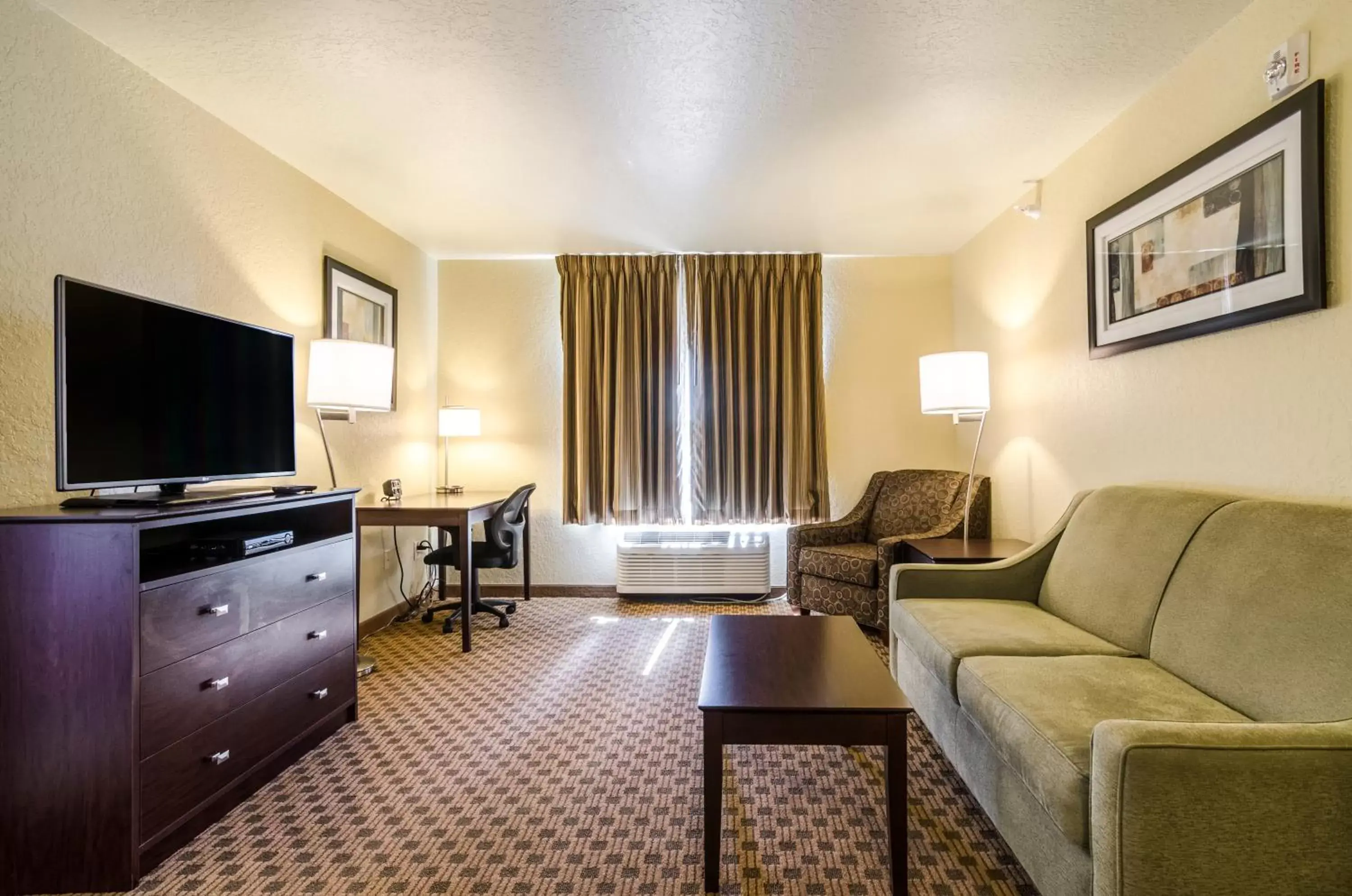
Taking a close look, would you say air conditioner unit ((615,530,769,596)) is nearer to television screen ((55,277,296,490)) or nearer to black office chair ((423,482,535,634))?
black office chair ((423,482,535,634))

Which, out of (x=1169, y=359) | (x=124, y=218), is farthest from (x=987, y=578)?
(x=124, y=218)

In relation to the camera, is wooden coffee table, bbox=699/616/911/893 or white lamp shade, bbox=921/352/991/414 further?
white lamp shade, bbox=921/352/991/414

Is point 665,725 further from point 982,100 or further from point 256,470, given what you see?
point 982,100

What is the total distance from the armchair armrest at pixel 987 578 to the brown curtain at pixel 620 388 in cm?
200

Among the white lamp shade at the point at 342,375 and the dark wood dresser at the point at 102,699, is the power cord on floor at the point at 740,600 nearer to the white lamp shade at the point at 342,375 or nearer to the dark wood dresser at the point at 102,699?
the white lamp shade at the point at 342,375

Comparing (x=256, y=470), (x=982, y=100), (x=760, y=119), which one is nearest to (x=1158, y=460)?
(x=982, y=100)

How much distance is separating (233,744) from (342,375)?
159 centimetres

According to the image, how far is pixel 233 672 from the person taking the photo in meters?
1.78

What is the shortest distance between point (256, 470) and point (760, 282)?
3.17m

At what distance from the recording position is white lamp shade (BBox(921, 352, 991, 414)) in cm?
312

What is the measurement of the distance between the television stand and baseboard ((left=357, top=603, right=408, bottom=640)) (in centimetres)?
155

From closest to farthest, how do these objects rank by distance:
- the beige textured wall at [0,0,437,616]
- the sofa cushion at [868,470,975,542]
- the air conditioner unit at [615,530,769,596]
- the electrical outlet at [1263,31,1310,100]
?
the electrical outlet at [1263,31,1310,100]
the beige textured wall at [0,0,437,616]
the sofa cushion at [868,470,975,542]
the air conditioner unit at [615,530,769,596]

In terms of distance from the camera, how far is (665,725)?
2.32 meters

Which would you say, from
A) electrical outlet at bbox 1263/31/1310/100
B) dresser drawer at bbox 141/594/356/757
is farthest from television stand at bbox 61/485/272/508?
electrical outlet at bbox 1263/31/1310/100
